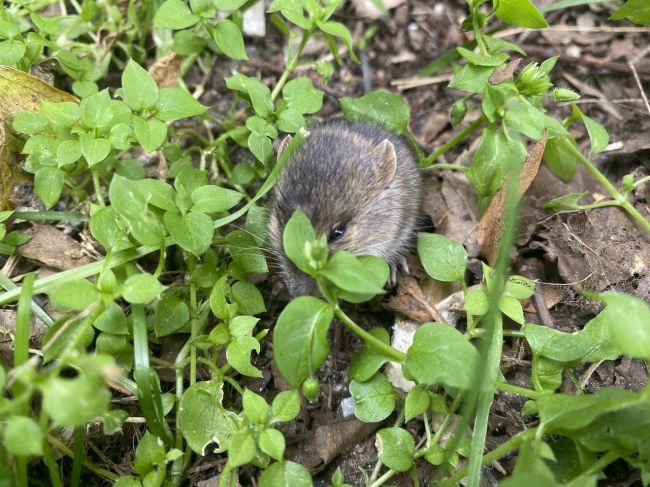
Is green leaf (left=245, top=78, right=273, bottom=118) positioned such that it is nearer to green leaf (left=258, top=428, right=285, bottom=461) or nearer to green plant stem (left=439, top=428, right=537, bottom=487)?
green leaf (left=258, top=428, right=285, bottom=461)

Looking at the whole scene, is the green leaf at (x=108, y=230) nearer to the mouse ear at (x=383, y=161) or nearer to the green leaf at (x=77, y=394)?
the green leaf at (x=77, y=394)

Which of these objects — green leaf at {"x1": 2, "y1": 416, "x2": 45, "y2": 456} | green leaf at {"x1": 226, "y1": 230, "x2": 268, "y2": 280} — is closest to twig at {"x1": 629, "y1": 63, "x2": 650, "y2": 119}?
green leaf at {"x1": 226, "y1": 230, "x2": 268, "y2": 280}

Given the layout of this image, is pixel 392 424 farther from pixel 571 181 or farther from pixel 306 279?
Answer: pixel 571 181

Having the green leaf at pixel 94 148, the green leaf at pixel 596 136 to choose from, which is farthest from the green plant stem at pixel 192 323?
the green leaf at pixel 596 136

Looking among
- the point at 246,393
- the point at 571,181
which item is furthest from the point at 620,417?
the point at 571,181

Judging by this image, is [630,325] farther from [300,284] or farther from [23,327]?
[23,327]

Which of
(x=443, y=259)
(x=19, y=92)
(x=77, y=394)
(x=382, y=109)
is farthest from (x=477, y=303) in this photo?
(x=19, y=92)
